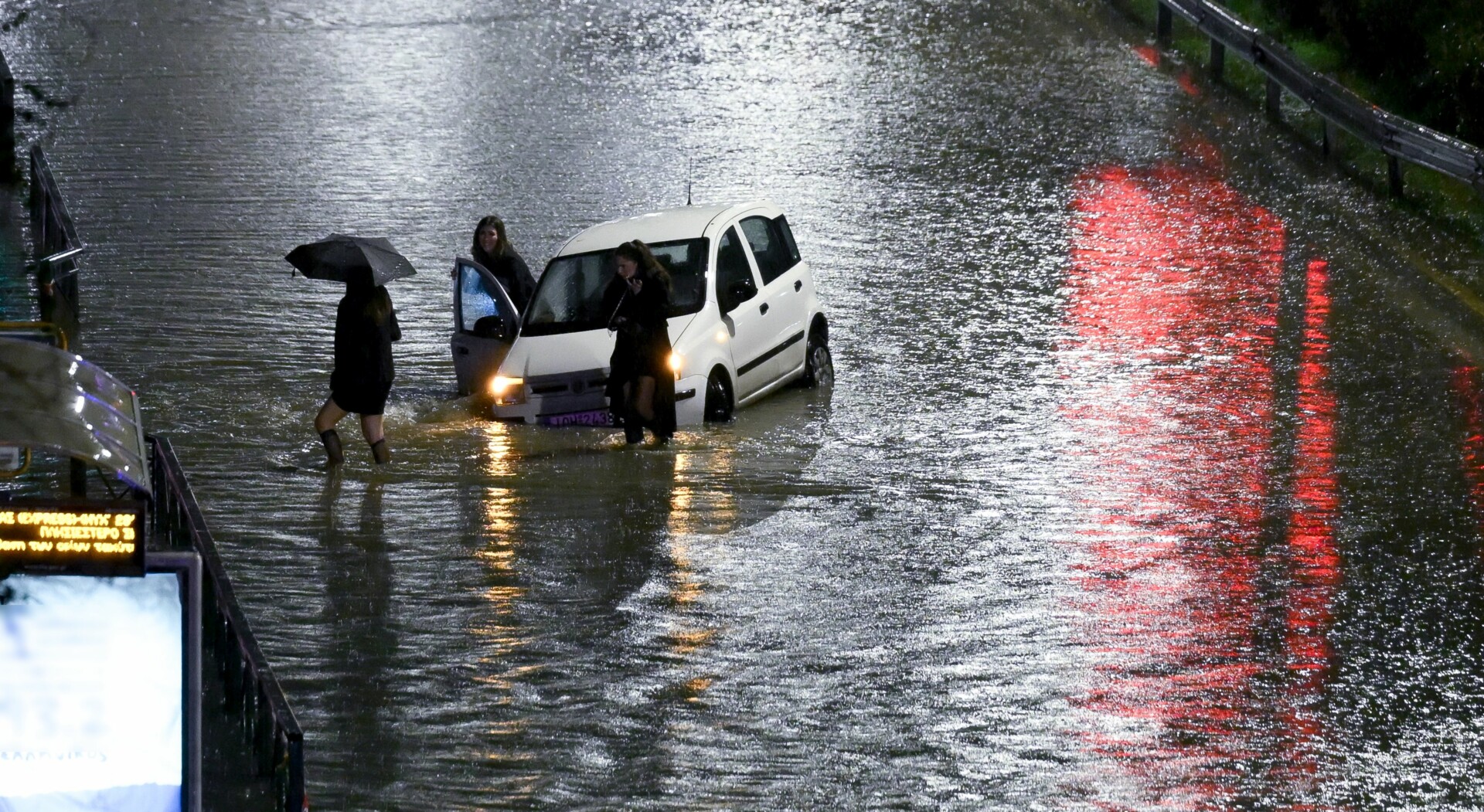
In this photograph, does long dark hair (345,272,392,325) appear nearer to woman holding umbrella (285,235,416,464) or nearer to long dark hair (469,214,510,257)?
woman holding umbrella (285,235,416,464)

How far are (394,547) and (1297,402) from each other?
667 cm

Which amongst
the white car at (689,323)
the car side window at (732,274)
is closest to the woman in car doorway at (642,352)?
the white car at (689,323)

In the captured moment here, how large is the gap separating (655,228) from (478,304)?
1463 mm

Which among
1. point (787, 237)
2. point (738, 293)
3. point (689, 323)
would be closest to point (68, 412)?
point (689, 323)

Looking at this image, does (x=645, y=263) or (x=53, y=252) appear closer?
(x=645, y=263)

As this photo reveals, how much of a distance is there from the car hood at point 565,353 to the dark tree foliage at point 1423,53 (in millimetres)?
12268

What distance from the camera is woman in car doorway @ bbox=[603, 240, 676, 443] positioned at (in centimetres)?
1416

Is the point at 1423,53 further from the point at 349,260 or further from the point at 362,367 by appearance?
the point at 362,367

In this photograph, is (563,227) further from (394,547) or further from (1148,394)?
(394,547)

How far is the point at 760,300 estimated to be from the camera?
1572 cm

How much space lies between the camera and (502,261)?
52.9 feet

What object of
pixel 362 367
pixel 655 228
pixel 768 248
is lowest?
pixel 362 367

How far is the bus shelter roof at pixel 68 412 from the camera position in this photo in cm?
637

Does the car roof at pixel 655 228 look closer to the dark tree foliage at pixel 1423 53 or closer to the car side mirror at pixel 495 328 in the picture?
the car side mirror at pixel 495 328
